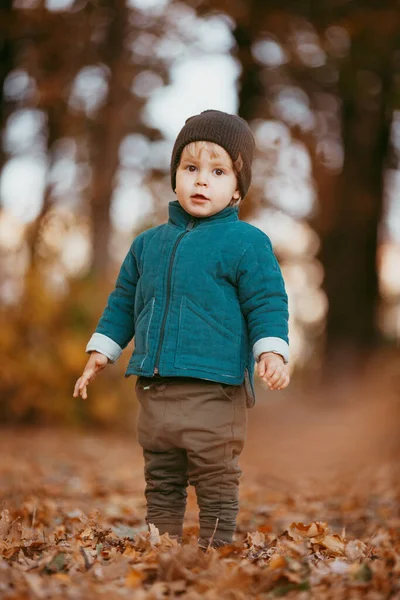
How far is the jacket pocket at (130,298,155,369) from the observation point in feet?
11.2

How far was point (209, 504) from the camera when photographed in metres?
3.50

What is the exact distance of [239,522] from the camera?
4.87 m

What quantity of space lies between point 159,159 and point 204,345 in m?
11.8

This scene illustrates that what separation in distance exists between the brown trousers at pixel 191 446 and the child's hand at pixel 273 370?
0.25 meters

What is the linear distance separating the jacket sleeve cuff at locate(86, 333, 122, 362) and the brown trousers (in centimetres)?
19

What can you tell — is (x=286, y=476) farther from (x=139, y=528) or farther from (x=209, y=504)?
(x=209, y=504)

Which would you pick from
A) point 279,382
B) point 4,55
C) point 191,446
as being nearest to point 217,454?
point 191,446

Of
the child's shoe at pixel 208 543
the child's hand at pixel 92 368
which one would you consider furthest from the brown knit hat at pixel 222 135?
the child's shoe at pixel 208 543

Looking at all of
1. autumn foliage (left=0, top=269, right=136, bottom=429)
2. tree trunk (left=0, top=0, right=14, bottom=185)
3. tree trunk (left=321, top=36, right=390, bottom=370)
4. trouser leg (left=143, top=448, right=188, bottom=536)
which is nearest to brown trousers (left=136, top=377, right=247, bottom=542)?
A: trouser leg (left=143, top=448, right=188, bottom=536)

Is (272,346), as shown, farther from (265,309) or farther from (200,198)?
(200,198)

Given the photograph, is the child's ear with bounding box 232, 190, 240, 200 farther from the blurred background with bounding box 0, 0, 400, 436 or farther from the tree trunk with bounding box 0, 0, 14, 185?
the tree trunk with bounding box 0, 0, 14, 185

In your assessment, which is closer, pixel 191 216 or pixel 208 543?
pixel 208 543

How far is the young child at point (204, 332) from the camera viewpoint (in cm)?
334

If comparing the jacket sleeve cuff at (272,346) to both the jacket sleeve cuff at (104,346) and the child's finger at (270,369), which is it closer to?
the child's finger at (270,369)
